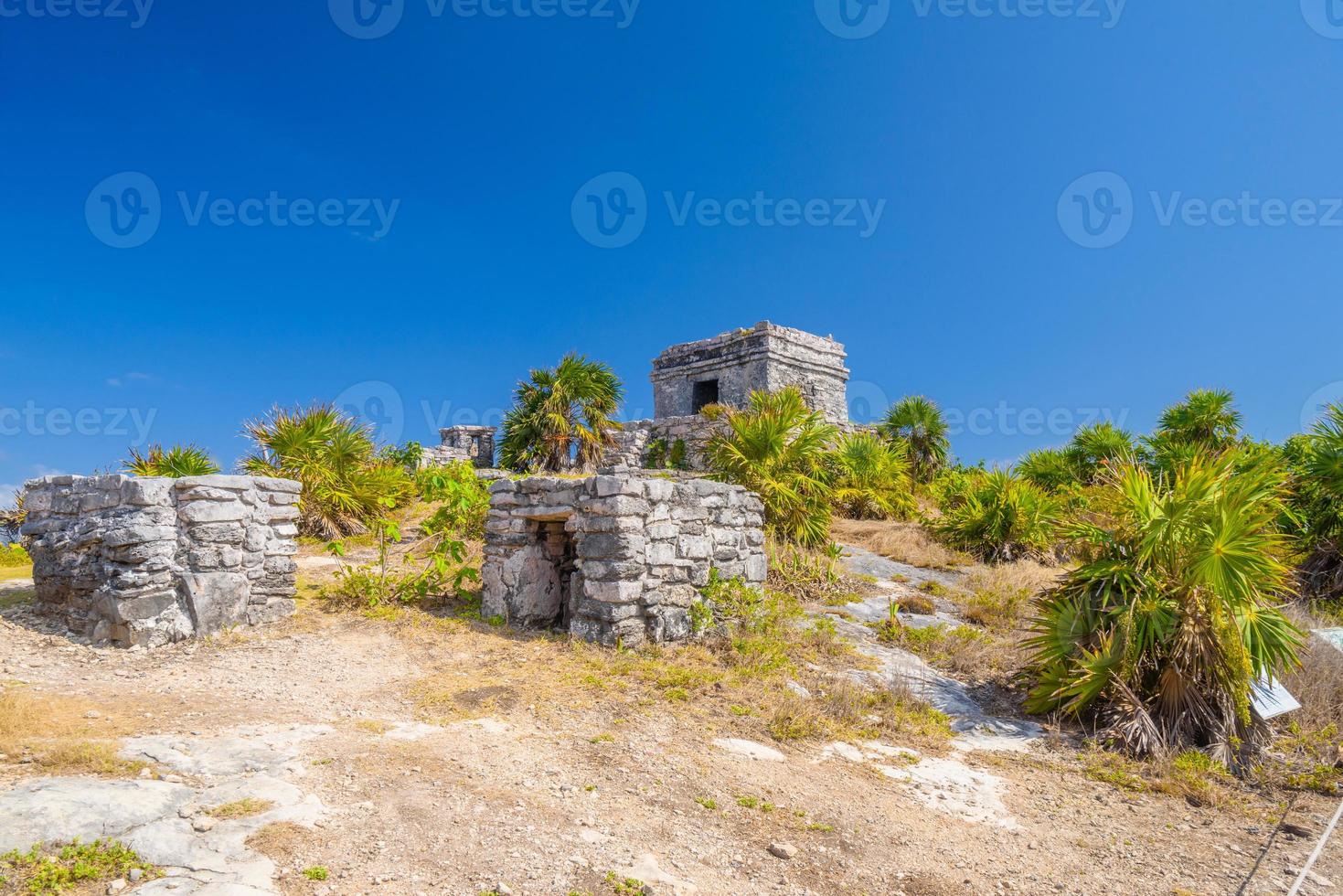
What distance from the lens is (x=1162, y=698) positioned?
17.6 feet

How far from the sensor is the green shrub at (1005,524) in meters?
12.2

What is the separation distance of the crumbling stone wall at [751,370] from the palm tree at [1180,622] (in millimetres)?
13774

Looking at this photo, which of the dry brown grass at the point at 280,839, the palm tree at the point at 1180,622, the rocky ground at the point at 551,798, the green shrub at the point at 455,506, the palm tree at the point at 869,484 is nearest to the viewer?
the dry brown grass at the point at 280,839

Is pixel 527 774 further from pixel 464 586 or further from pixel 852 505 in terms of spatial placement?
pixel 852 505

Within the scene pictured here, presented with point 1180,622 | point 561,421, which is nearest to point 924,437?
point 561,421

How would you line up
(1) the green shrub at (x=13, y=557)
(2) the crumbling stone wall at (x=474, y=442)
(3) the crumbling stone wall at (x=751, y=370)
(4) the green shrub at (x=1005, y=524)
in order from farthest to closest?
(2) the crumbling stone wall at (x=474, y=442) → (3) the crumbling stone wall at (x=751, y=370) → (4) the green shrub at (x=1005, y=524) → (1) the green shrub at (x=13, y=557)

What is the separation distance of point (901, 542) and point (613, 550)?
294 inches

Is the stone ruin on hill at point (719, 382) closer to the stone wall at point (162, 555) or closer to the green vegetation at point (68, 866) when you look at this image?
the stone wall at point (162, 555)

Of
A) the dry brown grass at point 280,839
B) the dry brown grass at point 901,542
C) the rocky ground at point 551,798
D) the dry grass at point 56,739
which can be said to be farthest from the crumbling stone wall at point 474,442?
the dry brown grass at point 280,839

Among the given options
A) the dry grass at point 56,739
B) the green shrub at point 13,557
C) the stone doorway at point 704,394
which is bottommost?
the dry grass at point 56,739

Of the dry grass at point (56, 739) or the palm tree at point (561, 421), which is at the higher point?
the palm tree at point (561, 421)

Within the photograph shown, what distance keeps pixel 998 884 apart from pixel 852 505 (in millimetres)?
12001

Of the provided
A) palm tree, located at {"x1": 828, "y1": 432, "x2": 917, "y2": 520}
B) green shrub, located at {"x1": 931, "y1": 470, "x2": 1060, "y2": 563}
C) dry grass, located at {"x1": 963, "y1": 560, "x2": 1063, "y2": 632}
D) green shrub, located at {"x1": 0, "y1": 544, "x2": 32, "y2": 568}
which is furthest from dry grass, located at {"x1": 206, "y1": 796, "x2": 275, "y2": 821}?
palm tree, located at {"x1": 828, "y1": 432, "x2": 917, "y2": 520}

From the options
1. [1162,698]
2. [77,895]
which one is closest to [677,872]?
[77,895]
